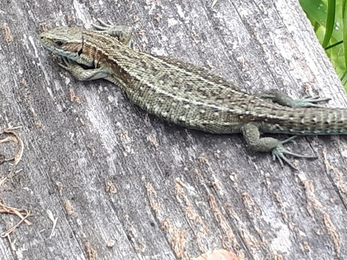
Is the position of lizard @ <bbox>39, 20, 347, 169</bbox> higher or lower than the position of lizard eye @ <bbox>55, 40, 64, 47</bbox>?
higher

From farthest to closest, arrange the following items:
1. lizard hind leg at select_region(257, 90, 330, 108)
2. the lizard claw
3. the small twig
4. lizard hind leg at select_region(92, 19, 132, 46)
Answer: lizard hind leg at select_region(92, 19, 132, 46) < lizard hind leg at select_region(257, 90, 330, 108) < the small twig < the lizard claw

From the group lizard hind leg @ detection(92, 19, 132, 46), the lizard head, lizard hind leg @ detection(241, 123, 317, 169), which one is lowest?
the lizard head

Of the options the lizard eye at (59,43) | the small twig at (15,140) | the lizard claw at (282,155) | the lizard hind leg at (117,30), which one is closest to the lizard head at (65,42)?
the lizard eye at (59,43)

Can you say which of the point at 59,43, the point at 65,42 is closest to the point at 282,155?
the point at 59,43

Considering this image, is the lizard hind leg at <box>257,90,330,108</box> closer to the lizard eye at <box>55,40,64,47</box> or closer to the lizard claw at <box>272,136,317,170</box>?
the lizard claw at <box>272,136,317,170</box>

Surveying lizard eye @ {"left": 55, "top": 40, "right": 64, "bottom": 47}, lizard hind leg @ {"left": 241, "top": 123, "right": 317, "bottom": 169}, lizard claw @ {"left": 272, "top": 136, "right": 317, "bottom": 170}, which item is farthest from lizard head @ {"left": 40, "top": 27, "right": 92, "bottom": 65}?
lizard claw @ {"left": 272, "top": 136, "right": 317, "bottom": 170}

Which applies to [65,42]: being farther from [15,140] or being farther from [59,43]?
[15,140]

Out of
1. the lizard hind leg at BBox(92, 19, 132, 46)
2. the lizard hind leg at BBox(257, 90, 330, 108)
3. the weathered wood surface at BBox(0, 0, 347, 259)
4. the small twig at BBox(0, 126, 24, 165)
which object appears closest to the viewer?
the weathered wood surface at BBox(0, 0, 347, 259)
